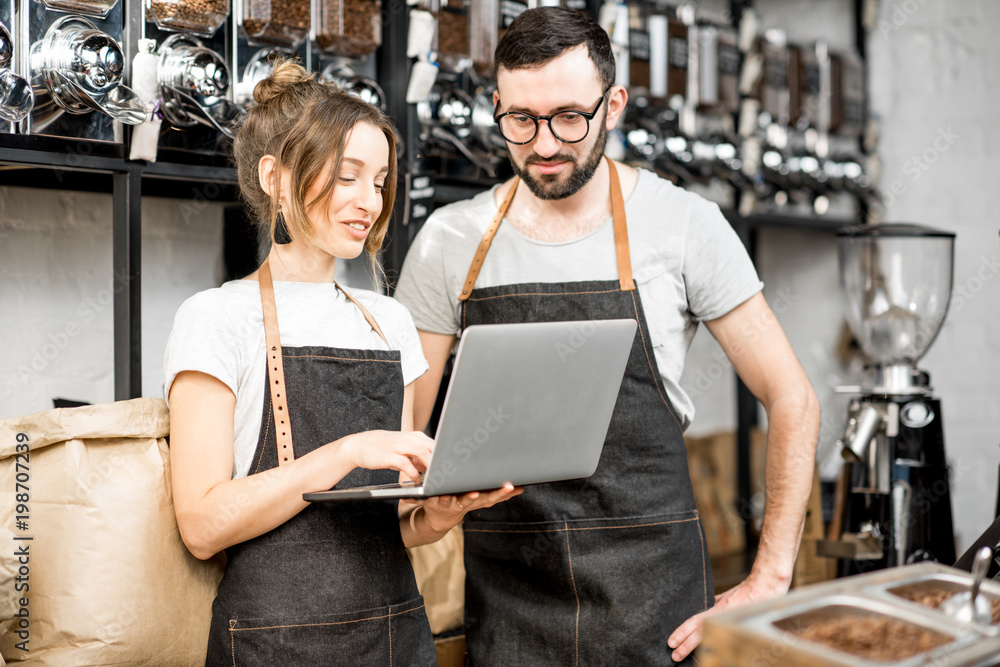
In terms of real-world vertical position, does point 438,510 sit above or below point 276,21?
below

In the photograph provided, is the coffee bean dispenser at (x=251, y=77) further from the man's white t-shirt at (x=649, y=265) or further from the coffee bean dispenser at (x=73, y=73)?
the man's white t-shirt at (x=649, y=265)

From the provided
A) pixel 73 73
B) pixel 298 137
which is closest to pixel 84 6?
pixel 73 73

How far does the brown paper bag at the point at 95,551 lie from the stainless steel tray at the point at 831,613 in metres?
0.83

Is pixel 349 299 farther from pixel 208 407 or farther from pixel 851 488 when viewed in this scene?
pixel 851 488

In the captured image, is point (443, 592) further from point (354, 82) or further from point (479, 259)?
point (354, 82)

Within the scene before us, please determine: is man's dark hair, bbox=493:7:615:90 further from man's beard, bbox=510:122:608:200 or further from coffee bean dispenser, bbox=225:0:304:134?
coffee bean dispenser, bbox=225:0:304:134

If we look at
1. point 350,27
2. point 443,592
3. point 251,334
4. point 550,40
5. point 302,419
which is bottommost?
point 443,592

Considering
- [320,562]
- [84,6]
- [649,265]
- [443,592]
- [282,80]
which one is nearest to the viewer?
[320,562]

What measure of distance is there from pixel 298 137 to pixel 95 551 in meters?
0.63

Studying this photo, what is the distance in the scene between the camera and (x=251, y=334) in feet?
4.25

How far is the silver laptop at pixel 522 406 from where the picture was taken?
105 cm

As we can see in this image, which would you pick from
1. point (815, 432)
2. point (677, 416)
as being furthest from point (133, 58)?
point (815, 432)

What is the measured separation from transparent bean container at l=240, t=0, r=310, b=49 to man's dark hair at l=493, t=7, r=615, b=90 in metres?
0.43

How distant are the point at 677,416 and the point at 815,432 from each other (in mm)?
233
